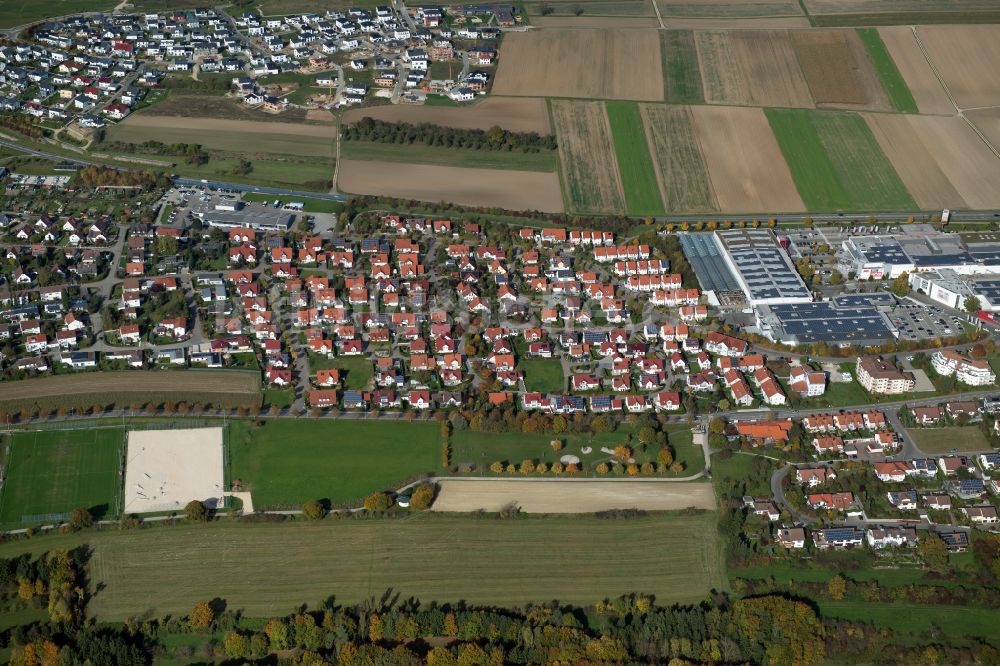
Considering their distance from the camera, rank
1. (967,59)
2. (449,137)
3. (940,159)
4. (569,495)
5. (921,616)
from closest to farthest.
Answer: (921,616)
(569,495)
(940,159)
(449,137)
(967,59)

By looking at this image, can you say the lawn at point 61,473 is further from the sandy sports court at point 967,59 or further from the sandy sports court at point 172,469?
the sandy sports court at point 967,59

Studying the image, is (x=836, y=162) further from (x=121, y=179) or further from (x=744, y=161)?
(x=121, y=179)

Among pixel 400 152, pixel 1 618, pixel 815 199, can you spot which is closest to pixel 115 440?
pixel 1 618

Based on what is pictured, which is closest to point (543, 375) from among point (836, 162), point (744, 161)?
point (744, 161)

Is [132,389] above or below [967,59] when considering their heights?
below

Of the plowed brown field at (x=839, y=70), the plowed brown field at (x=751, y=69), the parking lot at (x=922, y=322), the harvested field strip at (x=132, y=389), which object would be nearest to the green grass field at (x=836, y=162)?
the plowed brown field at (x=839, y=70)

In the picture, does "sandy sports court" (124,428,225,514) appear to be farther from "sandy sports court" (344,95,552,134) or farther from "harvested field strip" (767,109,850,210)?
"harvested field strip" (767,109,850,210)

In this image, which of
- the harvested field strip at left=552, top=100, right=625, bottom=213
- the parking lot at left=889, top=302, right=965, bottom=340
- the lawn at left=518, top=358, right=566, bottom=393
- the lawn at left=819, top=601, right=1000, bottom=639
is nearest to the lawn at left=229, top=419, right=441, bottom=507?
the lawn at left=518, top=358, right=566, bottom=393

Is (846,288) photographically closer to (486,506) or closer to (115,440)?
(486,506)

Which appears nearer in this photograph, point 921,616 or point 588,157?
point 921,616
